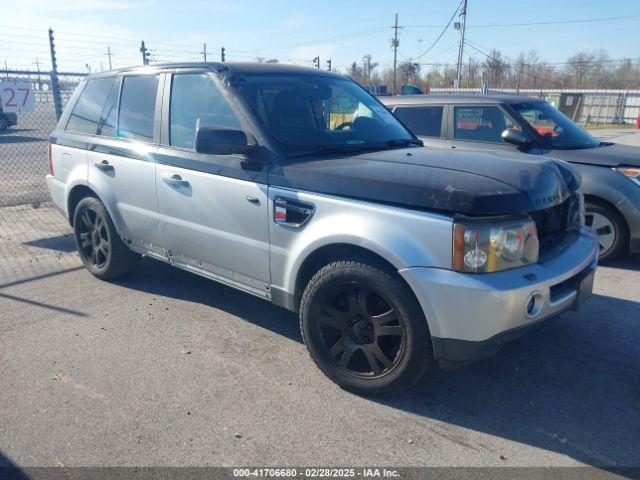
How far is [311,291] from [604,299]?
2936mm

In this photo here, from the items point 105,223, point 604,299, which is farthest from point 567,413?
point 105,223

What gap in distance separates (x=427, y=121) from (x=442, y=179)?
14.0 feet

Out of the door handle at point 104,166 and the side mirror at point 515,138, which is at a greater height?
the side mirror at point 515,138

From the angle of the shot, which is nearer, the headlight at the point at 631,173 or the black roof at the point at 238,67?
the black roof at the point at 238,67

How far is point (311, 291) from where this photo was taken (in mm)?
3303

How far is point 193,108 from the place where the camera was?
13.5 feet

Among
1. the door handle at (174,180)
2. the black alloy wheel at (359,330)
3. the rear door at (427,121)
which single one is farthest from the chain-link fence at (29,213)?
the rear door at (427,121)

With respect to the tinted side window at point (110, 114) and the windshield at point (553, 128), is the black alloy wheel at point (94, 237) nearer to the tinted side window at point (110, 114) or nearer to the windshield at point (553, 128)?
the tinted side window at point (110, 114)

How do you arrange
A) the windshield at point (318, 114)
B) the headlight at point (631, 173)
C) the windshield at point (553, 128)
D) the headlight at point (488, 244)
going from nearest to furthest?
the headlight at point (488, 244) < the windshield at point (318, 114) < the headlight at point (631, 173) < the windshield at point (553, 128)

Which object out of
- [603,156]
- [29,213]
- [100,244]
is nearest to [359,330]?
[100,244]

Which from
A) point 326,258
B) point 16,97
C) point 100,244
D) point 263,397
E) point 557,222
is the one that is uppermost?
point 16,97

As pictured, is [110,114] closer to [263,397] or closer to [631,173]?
[263,397]

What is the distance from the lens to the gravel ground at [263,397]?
9.03 ft

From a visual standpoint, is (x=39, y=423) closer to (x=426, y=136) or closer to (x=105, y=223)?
(x=105, y=223)
